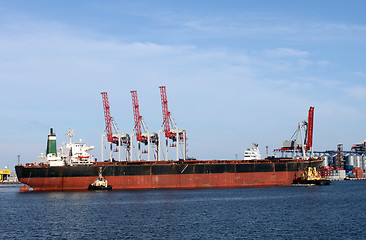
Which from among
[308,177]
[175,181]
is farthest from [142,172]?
[308,177]

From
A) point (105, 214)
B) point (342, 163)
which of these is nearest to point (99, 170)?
point (105, 214)

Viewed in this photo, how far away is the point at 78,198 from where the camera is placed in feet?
184

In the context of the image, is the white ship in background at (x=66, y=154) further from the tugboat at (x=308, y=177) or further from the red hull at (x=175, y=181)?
the tugboat at (x=308, y=177)

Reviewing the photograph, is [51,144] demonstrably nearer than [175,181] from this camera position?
No

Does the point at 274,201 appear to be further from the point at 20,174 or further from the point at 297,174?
the point at 20,174

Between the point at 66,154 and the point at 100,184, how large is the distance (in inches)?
315

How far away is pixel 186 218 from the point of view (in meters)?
38.5

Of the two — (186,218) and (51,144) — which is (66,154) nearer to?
(51,144)

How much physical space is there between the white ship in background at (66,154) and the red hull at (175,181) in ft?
10.5

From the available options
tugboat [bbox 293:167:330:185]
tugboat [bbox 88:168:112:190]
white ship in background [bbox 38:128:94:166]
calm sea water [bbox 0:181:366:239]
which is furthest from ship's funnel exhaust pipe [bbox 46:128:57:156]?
tugboat [bbox 293:167:330:185]

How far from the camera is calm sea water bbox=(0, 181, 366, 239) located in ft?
104

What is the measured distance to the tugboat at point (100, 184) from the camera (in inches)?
2638

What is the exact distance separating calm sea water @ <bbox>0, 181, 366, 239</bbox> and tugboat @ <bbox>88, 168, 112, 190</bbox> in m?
11.0

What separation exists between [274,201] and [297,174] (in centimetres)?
2484
